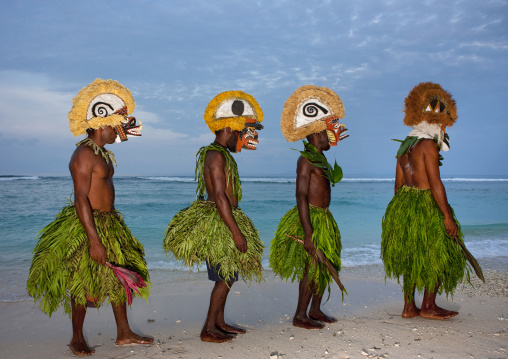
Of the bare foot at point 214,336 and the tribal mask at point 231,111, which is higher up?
the tribal mask at point 231,111

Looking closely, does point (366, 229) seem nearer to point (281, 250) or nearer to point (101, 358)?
point (281, 250)

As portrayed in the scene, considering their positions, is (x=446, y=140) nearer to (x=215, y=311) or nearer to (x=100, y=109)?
(x=215, y=311)

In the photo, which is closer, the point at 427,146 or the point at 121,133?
the point at 121,133

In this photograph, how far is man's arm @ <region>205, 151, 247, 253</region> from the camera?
3.04 m

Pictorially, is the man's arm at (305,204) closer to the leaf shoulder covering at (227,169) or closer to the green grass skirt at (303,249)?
the green grass skirt at (303,249)

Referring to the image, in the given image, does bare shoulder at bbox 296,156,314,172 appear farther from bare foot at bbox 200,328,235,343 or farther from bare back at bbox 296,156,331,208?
bare foot at bbox 200,328,235,343

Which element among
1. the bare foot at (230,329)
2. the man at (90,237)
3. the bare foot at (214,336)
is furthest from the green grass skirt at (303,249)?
the man at (90,237)

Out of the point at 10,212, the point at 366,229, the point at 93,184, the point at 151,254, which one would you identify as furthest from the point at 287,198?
the point at 93,184

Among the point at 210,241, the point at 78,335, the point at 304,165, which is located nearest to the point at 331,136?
the point at 304,165

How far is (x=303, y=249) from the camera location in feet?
11.2

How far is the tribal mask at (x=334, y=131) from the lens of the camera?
357cm

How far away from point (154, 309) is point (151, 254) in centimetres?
323

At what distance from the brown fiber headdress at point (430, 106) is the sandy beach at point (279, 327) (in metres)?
1.75

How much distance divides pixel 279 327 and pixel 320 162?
144cm
